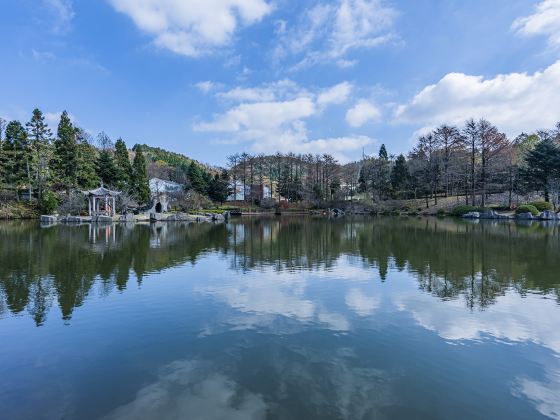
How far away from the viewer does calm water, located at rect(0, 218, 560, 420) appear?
4293 mm

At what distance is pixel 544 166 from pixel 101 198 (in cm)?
4994

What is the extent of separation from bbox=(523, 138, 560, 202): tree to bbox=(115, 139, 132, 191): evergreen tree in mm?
49611

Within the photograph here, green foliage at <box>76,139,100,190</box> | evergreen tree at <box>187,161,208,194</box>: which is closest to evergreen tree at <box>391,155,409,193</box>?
evergreen tree at <box>187,161,208,194</box>

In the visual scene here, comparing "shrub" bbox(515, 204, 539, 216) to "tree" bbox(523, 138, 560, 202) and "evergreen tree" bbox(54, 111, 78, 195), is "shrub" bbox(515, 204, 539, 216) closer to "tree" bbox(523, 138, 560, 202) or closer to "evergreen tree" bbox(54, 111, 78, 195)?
"tree" bbox(523, 138, 560, 202)

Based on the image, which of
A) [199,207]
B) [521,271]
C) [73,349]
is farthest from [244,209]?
[73,349]

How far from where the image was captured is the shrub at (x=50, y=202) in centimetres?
4072

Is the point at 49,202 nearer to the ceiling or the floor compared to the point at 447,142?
nearer to the floor

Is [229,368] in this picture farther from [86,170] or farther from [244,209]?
[244,209]

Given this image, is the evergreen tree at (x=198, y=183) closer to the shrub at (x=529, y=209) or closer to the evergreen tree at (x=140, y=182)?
the evergreen tree at (x=140, y=182)

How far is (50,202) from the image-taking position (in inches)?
1606

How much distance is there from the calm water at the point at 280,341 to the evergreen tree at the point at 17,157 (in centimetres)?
3707

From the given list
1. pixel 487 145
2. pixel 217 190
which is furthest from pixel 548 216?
pixel 217 190

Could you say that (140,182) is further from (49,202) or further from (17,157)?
(17,157)

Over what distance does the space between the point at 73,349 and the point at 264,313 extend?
3.57 meters
